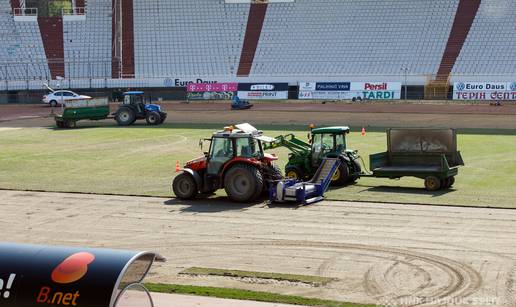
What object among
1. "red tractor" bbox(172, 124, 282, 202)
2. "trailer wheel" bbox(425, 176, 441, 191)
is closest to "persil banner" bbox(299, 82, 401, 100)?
"trailer wheel" bbox(425, 176, 441, 191)

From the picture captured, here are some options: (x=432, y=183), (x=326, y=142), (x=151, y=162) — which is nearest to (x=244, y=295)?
(x=432, y=183)

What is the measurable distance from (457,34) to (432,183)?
4246 centimetres

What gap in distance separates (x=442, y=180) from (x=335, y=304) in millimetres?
10268

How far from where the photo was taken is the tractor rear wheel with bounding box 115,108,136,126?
40.1 m

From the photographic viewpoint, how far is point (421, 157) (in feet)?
67.8

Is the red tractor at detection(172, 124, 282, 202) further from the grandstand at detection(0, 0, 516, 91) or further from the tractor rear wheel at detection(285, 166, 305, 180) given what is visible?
the grandstand at detection(0, 0, 516, 91)

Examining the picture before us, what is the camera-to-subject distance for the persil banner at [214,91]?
5934cm

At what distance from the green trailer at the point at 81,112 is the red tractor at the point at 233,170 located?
22.1 m

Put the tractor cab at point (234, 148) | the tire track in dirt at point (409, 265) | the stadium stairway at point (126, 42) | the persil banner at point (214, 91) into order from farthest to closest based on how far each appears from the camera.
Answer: the stadium stairway at point (126, 42)
the persil banner at point (214, 91)
the tractor cab at point (234, 148)
the tire track in dirt at point (409, 265)

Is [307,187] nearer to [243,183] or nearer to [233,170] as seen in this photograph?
[243,183]

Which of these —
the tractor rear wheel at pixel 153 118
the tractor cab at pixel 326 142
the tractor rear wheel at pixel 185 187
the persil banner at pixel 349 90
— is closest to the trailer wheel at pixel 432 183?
the tractor cab at pixel 326 142

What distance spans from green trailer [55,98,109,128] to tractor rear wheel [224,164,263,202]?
23.3 m

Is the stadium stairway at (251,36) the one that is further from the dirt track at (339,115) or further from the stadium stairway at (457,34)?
the stadium stairway at (457,34)

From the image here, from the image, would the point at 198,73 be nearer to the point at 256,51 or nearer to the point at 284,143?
the point at 256,51
